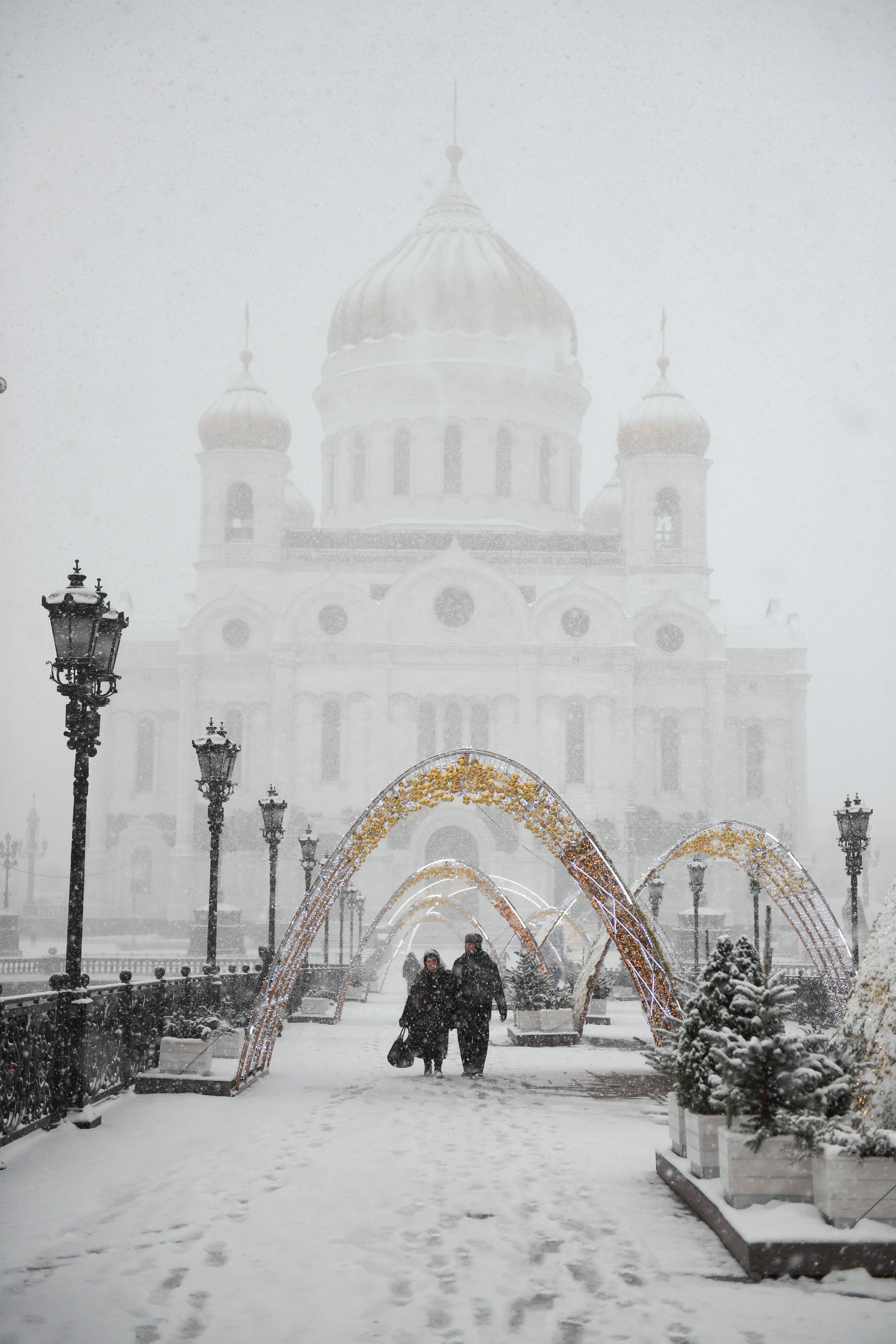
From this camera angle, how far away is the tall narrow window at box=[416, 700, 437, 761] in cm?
4641

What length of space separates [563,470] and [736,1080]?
47.7 meters

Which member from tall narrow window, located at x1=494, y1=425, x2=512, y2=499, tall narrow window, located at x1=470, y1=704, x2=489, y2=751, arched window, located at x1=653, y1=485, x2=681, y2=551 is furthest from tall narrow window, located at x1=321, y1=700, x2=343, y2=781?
arched window, located at x1=653, y1=485, x2=681, y2=551

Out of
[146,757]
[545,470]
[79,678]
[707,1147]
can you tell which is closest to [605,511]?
[545,470]

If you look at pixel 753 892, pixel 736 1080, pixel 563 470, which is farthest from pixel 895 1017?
pixel 563 470

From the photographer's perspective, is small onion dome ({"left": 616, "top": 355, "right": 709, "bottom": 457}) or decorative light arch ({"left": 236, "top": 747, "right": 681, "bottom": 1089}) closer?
decorative light arch ({"left": 236, "top": 747, "right": 681, "bottom": 1089})

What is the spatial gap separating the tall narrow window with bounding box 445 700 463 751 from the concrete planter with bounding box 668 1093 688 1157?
126 ft

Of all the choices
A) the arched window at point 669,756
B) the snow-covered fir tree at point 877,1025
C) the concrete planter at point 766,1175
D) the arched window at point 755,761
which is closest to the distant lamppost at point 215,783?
the snow-covered fir tree at point 877,1025

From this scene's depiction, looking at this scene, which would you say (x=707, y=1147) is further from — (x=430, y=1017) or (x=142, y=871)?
(x=142, y=871)

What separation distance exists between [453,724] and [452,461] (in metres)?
11.3

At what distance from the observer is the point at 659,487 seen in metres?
48.9

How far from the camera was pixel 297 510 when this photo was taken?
55406 millimetres

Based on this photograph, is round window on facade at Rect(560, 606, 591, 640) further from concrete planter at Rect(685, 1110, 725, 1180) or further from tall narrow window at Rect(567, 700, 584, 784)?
concrete planter at Rect(685, 1110, 725, 1180)

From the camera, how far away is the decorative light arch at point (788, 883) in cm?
1529

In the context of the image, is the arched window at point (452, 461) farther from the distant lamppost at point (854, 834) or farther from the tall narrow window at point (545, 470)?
the distant lamppost at point (854, 834)
